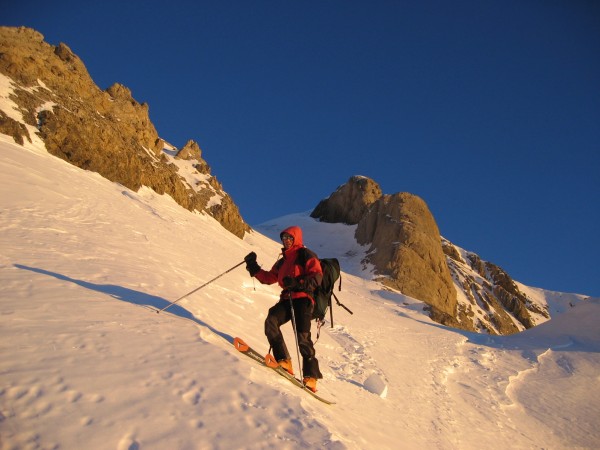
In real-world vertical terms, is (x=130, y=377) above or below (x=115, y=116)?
below

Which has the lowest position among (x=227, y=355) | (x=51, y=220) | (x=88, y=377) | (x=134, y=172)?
(x=88, y=377)

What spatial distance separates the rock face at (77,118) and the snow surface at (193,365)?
32.9ft

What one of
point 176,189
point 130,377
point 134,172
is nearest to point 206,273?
point 130,377

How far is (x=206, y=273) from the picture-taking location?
11883 millimetres

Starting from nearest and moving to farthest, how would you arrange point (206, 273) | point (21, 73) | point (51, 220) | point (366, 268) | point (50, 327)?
1. point (50, 327)
2. point (51, 220)
3. point (206, 273)
4. point (21, 73)
5. point (366, 268)

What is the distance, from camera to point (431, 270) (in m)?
45.8

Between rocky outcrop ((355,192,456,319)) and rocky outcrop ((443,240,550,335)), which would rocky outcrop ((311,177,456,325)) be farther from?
rocky outcrop ((443,240,550,335))

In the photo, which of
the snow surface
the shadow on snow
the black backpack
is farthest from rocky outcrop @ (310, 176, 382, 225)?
the black backpack

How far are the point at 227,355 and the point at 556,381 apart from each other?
33.5 ft

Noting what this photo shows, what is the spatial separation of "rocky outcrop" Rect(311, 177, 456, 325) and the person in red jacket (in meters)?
36.7

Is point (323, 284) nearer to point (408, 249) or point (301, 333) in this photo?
point (301, 333)

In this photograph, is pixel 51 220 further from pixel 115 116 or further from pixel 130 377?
pixel 115 116

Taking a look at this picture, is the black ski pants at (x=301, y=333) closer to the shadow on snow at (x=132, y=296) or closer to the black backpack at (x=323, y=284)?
the black backpack at (x=323, y=284)

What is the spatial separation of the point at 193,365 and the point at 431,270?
45.5m
